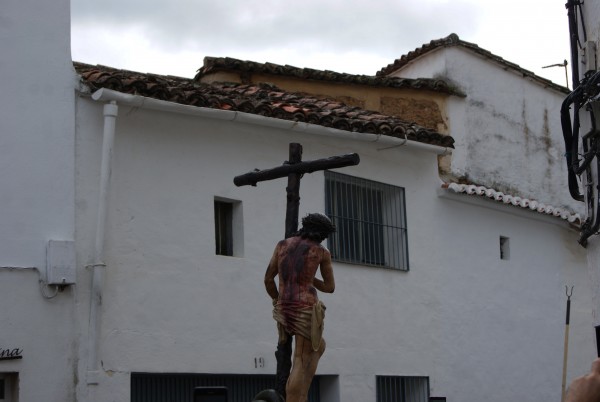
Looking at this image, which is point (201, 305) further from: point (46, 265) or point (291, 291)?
point (291, 291)

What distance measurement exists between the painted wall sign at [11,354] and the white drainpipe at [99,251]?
Result: 71 cm

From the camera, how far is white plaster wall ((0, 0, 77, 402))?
9625 millimetres

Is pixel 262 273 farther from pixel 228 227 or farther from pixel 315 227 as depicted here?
pixel 315 227

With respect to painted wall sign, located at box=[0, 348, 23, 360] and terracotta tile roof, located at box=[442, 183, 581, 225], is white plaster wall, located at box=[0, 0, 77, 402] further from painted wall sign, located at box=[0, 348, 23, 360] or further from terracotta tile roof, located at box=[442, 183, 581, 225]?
terracotta tile roof, located at box=[442, 183, 581, 225]

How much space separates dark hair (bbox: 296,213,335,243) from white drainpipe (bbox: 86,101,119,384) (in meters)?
2.77

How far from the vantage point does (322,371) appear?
1217cm

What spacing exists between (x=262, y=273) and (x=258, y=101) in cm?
192

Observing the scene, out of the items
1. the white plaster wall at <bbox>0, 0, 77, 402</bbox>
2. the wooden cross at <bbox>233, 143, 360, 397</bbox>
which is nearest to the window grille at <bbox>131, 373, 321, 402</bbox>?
the white plaster wall at <bbox>0, 0, 77, 402</bbox>

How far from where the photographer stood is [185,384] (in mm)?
10930

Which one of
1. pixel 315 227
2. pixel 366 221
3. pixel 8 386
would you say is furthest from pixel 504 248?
pixel 8 386

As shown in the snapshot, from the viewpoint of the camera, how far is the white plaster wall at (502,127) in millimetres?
15734

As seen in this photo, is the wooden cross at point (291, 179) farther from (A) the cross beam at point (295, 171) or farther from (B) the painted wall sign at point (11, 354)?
(B) the painted wall sign at point (11, 354)

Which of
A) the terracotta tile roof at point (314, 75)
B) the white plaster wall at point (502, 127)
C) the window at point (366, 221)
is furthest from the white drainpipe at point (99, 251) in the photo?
the white plaster wall at point (502, 127)

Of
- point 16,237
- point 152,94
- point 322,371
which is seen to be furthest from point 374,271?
point 16,237
